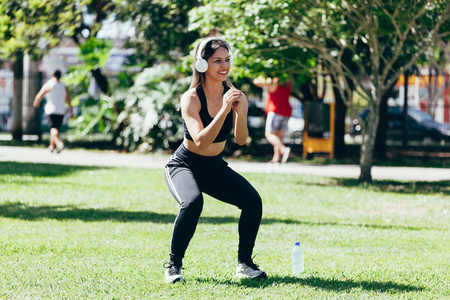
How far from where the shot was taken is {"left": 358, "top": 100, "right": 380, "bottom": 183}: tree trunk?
12.6 m

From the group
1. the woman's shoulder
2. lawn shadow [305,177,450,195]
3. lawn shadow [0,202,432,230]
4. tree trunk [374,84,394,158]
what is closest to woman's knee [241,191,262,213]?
the woman's shoulder

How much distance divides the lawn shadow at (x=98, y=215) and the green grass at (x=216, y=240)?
→ 0.01 m

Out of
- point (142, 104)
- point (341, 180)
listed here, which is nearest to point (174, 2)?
point (142, 104)

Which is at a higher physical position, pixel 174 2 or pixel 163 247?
pixel 174 2

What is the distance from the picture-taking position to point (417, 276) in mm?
5504

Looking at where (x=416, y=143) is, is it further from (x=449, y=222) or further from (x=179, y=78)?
(x=449, y=222)

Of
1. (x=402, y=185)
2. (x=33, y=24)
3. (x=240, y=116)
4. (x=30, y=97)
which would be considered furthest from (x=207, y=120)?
(x=30, y=97)

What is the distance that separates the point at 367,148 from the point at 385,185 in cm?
74

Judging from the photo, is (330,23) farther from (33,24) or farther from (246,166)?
(33,24)

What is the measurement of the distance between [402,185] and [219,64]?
8511mm

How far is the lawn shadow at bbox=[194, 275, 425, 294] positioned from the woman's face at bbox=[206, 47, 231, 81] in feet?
4.86

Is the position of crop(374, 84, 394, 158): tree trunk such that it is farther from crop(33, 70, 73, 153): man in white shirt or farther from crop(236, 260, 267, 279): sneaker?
crop(236, 260, 267, 279): sneaker

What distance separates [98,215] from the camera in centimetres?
867

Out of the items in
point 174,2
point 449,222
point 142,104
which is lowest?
point 449,222
